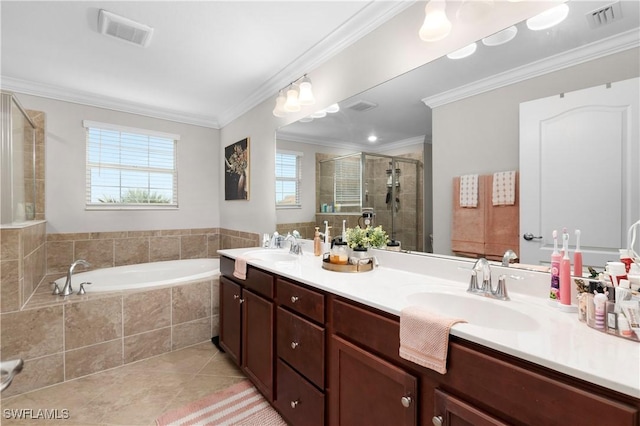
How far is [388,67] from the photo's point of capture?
1815 millimetres

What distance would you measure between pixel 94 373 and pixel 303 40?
300cm

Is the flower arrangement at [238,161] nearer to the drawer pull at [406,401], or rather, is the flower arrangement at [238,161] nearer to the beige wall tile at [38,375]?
the beige wall tile at [38,375]

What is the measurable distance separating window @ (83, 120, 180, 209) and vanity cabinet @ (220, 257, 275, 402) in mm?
1907

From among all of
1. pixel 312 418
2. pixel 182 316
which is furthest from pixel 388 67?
pixel 182 316

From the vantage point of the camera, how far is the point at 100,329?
7.82 feet

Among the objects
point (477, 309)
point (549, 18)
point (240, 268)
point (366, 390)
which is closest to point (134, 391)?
point (240, 268)

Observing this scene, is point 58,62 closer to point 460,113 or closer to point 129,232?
point 129,232

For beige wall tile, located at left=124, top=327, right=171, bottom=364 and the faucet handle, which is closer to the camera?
the faucet handle

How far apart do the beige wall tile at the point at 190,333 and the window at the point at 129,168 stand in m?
1.71

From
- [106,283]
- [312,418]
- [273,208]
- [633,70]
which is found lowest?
[312,418]

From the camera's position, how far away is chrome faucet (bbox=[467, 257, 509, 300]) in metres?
1.21

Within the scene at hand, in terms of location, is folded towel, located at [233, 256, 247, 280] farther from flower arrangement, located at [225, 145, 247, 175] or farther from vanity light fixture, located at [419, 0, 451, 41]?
vanity light fixture, located at [419, 0, 451, 41]

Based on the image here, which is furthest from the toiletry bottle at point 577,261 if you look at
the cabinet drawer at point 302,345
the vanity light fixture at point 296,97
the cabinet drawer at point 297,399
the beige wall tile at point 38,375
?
the beige wall tile at point 38,375

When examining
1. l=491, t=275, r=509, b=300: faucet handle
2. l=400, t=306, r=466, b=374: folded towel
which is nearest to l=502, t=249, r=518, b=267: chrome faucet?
l=491, t=275, r=509, b=300: faucet handle
